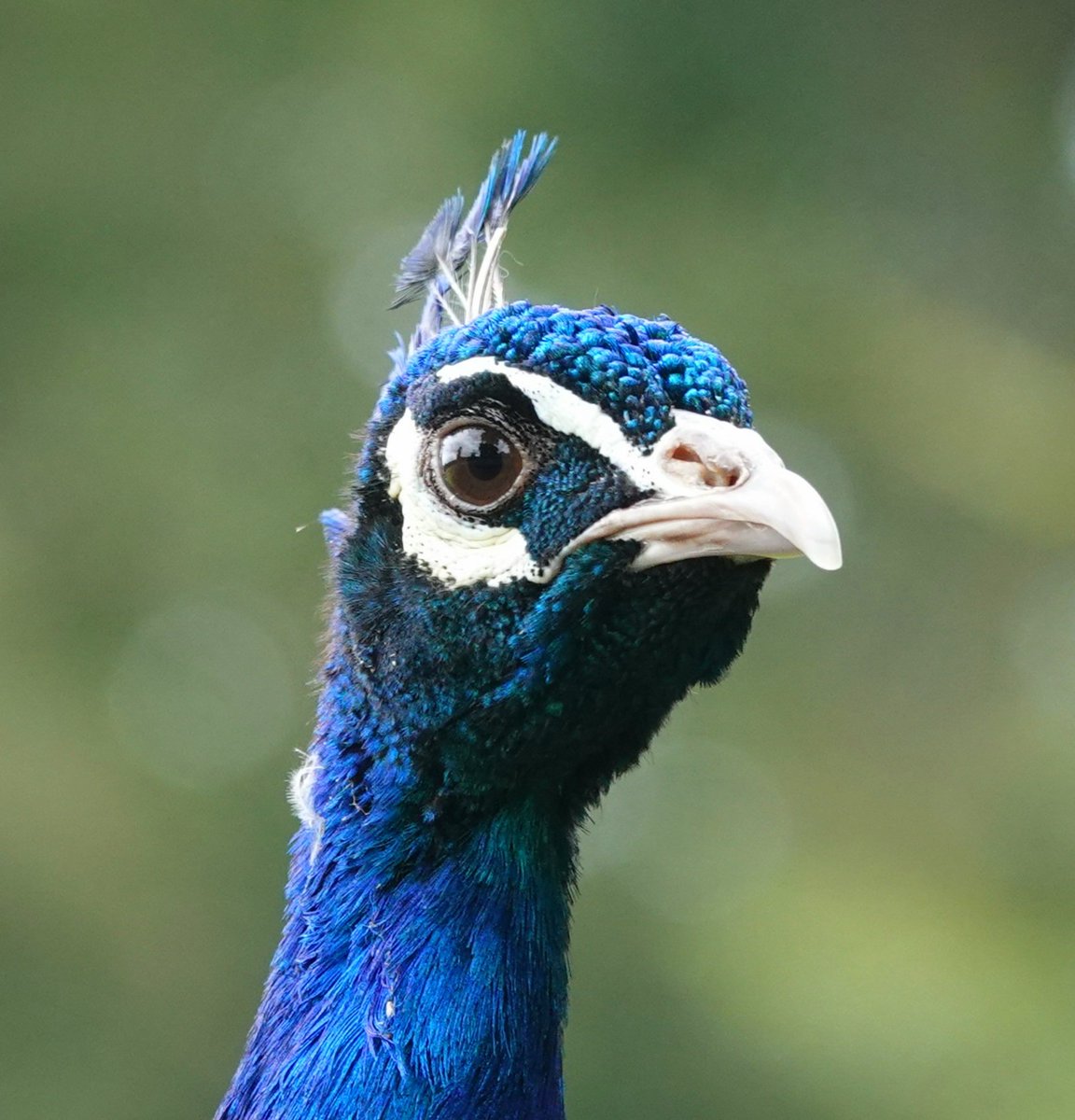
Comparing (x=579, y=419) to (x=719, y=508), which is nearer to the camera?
(x=719, y=508)

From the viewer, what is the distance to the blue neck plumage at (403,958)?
1729 mm

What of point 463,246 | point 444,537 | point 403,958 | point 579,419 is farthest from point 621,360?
point 463,246

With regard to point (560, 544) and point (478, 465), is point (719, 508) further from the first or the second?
point (478, 465)

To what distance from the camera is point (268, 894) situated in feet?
19.6

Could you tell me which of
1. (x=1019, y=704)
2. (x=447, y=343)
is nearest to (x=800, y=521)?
(x=447, y=343)

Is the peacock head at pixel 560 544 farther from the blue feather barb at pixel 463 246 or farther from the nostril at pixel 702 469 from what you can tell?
the blue feather barb at pixel 463 246

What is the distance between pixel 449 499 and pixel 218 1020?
4.89m

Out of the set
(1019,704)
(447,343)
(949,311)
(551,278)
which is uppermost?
(949,311)

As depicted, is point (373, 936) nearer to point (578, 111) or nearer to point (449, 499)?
point (449, 499)

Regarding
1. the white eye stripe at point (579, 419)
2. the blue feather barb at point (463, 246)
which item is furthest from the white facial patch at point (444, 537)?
the blue feather barb at point (463, 246)

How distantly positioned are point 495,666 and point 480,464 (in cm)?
26

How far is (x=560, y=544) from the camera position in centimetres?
165

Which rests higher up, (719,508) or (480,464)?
(480,464)

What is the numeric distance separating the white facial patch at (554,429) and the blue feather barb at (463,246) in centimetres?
61
